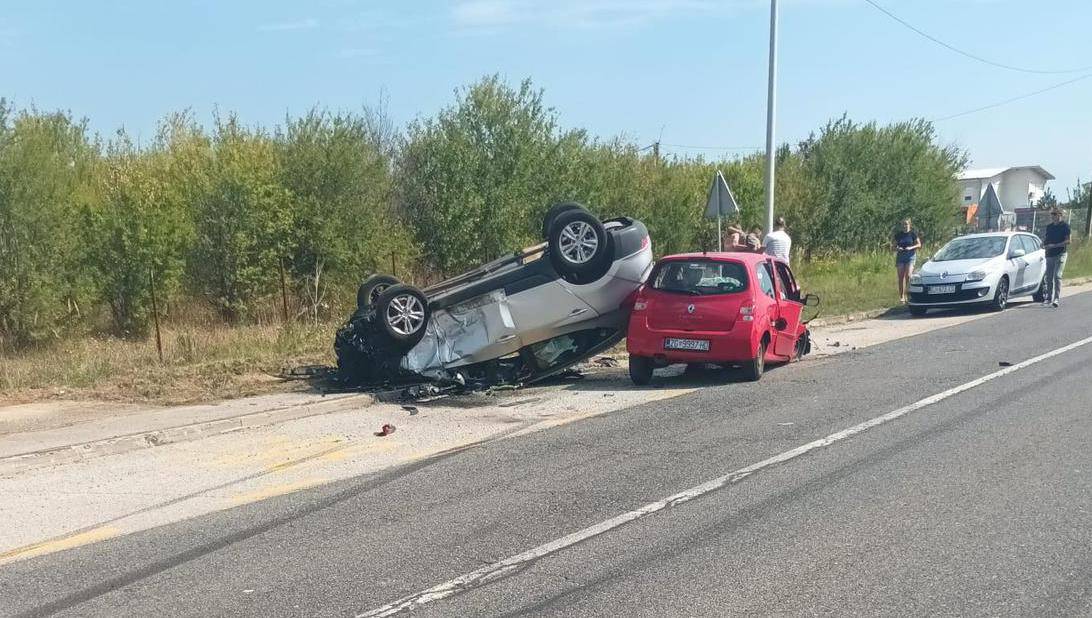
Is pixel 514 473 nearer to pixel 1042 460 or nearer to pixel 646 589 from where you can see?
pixel 646 589

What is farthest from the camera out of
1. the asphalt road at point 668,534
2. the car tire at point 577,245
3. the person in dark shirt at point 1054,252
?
the person in dark shirt at point 1054,252

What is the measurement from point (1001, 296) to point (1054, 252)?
4.47ft

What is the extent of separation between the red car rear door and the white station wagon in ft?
26.2

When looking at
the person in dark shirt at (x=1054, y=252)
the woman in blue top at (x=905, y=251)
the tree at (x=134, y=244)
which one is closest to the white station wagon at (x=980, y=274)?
the person in dark shirt at (x=1054, y=252)

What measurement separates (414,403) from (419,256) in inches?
338

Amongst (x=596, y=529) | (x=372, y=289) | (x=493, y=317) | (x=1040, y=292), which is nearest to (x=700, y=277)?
(x=493, y=317)

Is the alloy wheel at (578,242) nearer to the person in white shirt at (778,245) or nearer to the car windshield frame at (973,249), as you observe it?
the person in white shirt at (778,245)

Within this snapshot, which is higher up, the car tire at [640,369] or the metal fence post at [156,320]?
the metal fence post at [156,320]

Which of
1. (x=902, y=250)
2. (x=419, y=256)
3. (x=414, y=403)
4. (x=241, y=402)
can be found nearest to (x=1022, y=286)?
(x=902, y=250)

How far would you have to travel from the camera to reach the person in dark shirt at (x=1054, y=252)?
808 inches

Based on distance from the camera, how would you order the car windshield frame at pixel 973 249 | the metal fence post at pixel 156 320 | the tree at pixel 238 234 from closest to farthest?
the metal fence post at pixel 156 320
the tree at pixel 238 234
the car windshield frame at pixel 973 249

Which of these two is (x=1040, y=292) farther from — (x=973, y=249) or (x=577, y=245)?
(x=577, y=245)

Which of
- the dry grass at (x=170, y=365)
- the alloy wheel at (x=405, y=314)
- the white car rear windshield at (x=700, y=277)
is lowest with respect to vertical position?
the dry grass at (x=170, y=365)

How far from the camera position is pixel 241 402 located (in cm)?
1122
